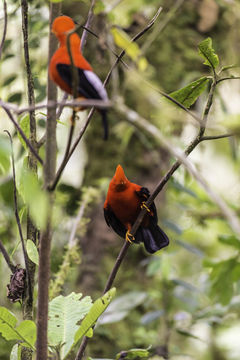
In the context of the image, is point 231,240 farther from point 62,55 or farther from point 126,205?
point 62,55

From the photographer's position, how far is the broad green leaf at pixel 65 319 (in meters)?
1.07

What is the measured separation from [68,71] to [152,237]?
0.88 meters

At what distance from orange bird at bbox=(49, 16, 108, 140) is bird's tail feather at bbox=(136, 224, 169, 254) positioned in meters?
0.69

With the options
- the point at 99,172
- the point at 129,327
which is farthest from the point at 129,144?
the point at 129,327

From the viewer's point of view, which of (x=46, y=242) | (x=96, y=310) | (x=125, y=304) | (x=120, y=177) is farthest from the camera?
(x=125, y=304)

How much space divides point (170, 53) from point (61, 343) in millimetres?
2479

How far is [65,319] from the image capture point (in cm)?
112

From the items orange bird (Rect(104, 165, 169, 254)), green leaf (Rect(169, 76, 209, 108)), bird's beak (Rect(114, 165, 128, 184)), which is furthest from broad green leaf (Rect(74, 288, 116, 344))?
bird's beak (Rect(114, 165, 128, 184))

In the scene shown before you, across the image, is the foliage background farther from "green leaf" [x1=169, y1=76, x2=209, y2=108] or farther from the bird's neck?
the bird's neck

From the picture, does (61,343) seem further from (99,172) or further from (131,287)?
(99,172)

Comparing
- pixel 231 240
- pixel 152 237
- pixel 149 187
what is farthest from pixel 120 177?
pixel 149 187

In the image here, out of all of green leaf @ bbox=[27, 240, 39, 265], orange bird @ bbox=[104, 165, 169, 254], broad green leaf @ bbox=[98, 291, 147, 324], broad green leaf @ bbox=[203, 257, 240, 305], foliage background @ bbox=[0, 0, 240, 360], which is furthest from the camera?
broad green leaf @ bbox=[98, 291, 147, 324]

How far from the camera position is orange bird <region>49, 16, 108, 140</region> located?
851 millimetres

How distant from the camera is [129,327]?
2.76 metres
